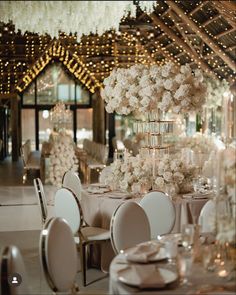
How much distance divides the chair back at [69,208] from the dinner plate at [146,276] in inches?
92.6

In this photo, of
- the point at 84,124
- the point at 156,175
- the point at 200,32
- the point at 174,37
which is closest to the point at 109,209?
the point at 156,175

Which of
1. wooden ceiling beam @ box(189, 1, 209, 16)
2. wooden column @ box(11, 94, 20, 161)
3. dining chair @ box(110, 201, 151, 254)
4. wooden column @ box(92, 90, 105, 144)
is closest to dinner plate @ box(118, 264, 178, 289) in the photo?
dining chair @ box(110, 201, 151, 254)

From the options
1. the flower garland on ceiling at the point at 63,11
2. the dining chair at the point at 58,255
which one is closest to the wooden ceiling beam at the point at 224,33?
the flower garland on ceiling at the point at 63,11

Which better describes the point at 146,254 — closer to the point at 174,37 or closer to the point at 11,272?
the point at 11,272

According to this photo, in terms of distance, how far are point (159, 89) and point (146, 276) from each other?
12.3 feet

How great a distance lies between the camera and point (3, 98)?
20.7 metres

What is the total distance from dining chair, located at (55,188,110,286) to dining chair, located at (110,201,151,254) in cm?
74

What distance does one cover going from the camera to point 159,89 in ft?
23.3

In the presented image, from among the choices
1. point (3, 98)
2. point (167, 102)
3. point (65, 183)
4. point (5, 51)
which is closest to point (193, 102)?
point (167, 102)

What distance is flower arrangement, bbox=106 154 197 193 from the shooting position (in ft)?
22.8

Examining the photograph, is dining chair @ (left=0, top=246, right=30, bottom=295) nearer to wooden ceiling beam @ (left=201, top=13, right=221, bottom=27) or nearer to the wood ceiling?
the wood ceiling

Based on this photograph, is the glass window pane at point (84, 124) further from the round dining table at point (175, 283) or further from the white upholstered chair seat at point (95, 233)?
the round dining table at point (175, 283)

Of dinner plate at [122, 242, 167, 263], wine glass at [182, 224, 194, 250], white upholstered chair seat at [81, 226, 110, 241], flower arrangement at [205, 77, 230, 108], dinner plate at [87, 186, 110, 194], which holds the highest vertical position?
flower arrangement at [205, 77, 230, 108]

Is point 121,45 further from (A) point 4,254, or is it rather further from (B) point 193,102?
(A) point 4,254
